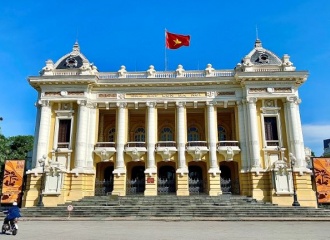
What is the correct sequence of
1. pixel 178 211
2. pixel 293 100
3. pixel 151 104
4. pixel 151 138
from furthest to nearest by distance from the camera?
pixel 151 104, pixel 151 138, pixel 293 100, pixel 178 211

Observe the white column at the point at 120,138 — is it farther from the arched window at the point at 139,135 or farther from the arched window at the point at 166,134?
the arched window at the point at 166,134

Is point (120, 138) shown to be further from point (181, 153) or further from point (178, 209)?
point (178, 209)

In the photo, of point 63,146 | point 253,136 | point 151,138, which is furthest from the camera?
point 151,138

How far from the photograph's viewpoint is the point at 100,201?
24781 mm

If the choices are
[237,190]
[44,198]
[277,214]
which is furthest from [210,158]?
[44,198]

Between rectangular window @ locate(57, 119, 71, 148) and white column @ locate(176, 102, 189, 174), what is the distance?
10.9m

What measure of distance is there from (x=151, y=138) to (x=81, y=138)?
6785 mm

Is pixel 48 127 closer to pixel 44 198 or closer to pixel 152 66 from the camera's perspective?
pixel 44 198

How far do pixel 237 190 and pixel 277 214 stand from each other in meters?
7.76

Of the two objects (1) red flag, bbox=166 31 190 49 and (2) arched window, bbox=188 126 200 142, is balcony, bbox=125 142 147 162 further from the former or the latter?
(1) red flag, bbox=166 31 190 49

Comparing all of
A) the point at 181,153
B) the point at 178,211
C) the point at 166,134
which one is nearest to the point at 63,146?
the point at 166,134

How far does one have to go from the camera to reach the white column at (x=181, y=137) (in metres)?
28.5

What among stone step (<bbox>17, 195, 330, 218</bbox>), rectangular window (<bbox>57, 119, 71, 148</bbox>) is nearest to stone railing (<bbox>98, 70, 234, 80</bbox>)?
rectangular window (<bbox>57, 119, 71, 148</bbox>)

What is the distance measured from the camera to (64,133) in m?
29.1
